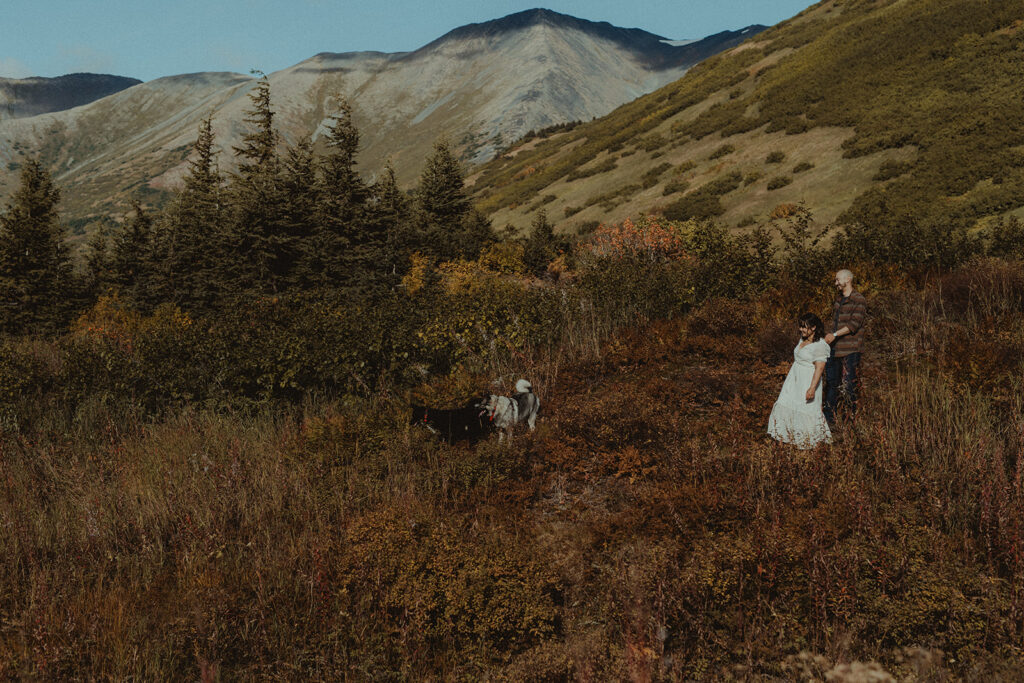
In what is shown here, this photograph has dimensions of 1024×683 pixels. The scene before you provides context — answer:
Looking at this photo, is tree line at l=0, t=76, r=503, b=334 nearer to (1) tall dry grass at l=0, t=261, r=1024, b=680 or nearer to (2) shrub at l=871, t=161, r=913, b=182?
(1) tall dry grass at l=0, t=261, r=1024, b=680

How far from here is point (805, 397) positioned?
5.18 meters

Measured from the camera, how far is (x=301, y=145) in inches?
727

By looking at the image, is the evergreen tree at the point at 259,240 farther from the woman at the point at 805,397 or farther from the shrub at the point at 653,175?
the shrub at the point at 653,175

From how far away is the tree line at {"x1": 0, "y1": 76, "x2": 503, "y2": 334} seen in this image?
16562 mm

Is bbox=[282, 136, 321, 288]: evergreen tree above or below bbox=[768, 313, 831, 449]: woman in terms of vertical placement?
above

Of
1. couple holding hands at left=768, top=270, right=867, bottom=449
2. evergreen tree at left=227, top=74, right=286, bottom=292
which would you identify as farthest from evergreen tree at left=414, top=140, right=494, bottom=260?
couple holding hands at left=768, top=270, right=867, bottom=449

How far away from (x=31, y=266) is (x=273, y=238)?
919cm

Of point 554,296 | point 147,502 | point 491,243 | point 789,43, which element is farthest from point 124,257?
point 789,43

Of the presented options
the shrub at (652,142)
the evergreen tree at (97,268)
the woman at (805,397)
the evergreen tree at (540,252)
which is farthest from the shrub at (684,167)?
the evergreen tree at (97,268)

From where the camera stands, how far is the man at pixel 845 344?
579 centimetres

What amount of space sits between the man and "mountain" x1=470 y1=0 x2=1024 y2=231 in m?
7.23

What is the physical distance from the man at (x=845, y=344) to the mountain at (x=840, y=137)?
7227mm

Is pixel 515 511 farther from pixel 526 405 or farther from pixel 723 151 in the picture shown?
pixel 723 151

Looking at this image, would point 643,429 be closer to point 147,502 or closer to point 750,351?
point 750,351
